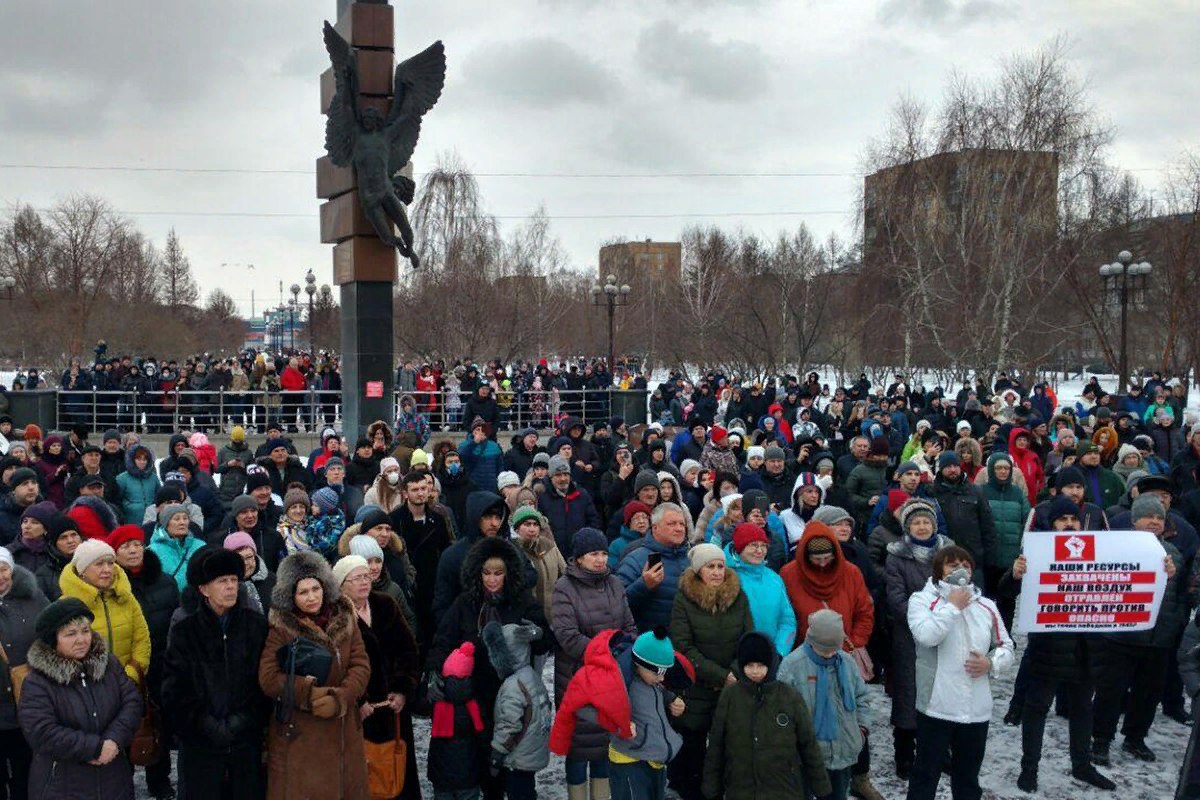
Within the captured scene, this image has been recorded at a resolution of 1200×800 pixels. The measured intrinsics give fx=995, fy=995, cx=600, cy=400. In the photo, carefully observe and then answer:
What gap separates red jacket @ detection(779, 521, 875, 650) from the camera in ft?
19.1

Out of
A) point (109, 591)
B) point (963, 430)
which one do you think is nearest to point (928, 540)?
point (109, 591)

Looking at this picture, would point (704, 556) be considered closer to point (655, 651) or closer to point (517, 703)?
point (655, 651)

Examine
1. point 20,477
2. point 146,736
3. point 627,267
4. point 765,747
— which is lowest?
point 146,736

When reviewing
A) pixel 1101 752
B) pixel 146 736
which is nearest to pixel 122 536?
pixel 146 736

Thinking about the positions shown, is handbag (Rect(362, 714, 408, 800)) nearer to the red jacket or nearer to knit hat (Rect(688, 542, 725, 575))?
knit hat (Rect(688, 542, 725, 575))

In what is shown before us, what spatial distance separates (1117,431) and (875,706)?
291 inches

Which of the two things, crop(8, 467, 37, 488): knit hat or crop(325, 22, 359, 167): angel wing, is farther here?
crop(325, 22, 359, 167): angel wing

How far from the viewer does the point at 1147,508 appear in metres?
6.47

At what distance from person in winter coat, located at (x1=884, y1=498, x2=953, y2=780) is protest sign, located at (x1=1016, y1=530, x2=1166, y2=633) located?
0.66m

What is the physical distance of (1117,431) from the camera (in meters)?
12.8

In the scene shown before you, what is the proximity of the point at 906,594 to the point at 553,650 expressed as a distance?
2.11 metres

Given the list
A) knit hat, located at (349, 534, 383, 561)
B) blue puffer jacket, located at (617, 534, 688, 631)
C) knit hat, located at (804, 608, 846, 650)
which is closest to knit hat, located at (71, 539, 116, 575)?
knit hat, located at (349, 534, 383, 561)

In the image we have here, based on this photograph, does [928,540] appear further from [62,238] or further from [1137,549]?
[62,238]

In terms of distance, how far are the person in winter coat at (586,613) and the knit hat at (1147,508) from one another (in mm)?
3518
